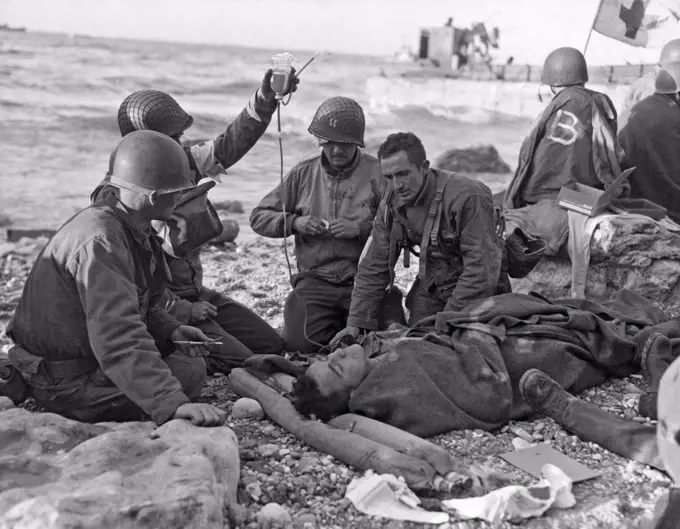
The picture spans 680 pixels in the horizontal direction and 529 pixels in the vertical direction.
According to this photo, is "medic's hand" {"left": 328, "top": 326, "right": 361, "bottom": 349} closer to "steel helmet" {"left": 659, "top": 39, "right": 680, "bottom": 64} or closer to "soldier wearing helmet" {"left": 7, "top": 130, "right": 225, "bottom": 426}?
"soldier wearing helmet" {"left": 7, "top": 130, "right": 225, "bottom": 426}

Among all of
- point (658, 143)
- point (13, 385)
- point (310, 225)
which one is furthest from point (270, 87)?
point (658, 143)

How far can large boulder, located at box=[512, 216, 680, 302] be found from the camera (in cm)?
649

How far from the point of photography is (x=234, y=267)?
829 centimetres

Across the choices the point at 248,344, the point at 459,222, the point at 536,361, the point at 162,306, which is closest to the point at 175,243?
the point at 162,306

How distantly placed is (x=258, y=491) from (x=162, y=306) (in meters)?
1.50

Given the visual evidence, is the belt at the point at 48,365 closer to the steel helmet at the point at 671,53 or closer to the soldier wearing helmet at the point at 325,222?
the soldier wearing helmet at the point at 325,222

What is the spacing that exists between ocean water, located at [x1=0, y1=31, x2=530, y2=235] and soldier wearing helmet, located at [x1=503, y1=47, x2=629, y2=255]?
8.45m

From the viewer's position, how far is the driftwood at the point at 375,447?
3.40m

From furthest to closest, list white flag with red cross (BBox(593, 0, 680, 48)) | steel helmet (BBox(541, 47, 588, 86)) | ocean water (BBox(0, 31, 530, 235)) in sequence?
ocean water (BBox(0, 31, 530, 235))
white flag with red cross (BBox(593, 0, 680, 48))
steel helmet (BBox(541, 47, 588, 86))

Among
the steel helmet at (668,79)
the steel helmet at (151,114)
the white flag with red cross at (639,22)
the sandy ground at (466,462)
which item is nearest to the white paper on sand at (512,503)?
the sandy ground at (466,462)

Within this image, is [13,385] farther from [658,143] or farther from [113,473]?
[658,143]

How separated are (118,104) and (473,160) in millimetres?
9911

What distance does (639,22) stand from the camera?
8.45 m

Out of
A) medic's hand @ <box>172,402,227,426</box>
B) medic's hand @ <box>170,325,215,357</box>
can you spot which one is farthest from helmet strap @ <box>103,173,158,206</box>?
medic's hand @ <box>172,402,227,426</box>
